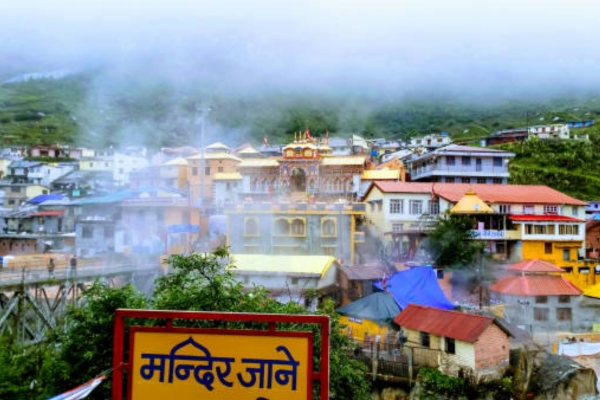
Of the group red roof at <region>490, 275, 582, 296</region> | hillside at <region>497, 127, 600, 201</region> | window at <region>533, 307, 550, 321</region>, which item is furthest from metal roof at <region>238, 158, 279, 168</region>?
window at <region>533, 307, 550, 321</region>

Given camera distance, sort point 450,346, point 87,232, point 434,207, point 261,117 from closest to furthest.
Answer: point 450,346 < point 434,207 < point 87,232 < point 261,117

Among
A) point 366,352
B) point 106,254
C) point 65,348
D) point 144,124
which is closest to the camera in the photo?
point 65,348

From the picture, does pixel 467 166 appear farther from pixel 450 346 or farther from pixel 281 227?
pixel 450 346

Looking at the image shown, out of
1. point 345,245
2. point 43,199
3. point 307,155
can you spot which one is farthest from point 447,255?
point 43,199

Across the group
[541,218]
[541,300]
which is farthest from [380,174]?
[541,300]

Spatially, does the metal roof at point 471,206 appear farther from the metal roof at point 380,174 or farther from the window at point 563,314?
the metal roof at point 380,174

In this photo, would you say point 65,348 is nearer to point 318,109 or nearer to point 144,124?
point 144,124

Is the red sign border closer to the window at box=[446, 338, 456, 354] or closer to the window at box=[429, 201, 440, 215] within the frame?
the window at box=[446, 338, 456, 354]

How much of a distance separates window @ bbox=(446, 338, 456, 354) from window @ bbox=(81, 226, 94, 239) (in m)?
21.0

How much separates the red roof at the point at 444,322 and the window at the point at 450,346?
197 millimetres

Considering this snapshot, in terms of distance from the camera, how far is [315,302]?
1784 centimetres

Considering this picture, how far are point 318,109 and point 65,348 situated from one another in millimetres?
70469

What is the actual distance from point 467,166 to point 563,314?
1642 cm

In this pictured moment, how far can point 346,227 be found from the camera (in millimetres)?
23594
